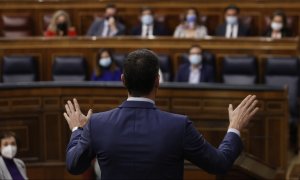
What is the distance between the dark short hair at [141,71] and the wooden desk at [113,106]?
1.88 m

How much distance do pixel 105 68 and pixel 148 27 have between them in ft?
2.98

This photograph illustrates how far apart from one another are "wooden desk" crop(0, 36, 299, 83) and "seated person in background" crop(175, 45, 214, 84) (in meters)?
0.12

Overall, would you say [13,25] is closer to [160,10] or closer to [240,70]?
[160,10]

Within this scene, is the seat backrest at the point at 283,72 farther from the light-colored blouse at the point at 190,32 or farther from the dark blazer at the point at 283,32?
the light-colored blouse at the point at 190,32

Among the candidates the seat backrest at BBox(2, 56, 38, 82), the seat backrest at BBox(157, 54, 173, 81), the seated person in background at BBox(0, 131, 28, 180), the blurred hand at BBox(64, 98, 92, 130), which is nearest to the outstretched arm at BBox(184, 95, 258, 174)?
the blurred hand at BBox(64, 98, 92, 130)

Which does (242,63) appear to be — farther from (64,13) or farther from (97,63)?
(64,13)

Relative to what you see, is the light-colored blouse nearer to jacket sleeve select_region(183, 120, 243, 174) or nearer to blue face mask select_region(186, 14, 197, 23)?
blue face mask select_region(186, 14, 197, 23)

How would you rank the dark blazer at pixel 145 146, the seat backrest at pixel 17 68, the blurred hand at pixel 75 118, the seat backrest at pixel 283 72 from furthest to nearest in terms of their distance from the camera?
the seat backrest at pixel 17 68, the seat backrest at pixel 283 72, the blurred hand at pixel 75 118, the dark blazer at pixel 145 146

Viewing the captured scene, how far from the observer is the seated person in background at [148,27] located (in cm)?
493

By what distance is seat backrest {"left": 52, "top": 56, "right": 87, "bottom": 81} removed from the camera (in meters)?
4.32

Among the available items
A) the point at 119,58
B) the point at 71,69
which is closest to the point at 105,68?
the point at 119,58

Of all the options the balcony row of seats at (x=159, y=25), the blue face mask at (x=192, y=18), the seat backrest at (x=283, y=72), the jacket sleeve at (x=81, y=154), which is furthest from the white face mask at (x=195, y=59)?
the jacket sleeve at (x=81, y=154)

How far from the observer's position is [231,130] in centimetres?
147

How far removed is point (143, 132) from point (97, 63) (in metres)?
2.79
